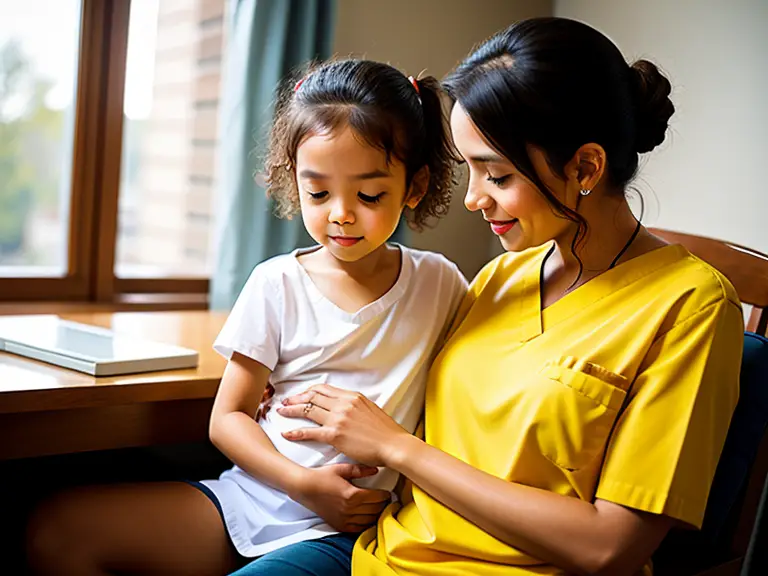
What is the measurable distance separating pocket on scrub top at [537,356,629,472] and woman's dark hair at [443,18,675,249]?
0.80 ft

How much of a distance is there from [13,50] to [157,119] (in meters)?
0.51

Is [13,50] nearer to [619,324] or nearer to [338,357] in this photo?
[338,357]

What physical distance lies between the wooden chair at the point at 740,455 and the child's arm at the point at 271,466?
501 millimetres

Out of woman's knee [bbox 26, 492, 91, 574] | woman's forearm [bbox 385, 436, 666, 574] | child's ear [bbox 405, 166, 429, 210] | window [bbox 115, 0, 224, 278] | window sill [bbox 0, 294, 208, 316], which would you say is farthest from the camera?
window [bbox 115, 0, 224, 278]

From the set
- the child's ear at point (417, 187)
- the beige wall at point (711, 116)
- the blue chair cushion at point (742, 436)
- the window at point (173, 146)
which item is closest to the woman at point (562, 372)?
the blue chair cushion at point (742, 436)

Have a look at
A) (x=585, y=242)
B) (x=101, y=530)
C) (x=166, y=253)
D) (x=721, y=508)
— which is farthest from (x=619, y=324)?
(x=166, y=253)

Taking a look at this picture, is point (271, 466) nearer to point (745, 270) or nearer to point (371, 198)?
point (371, 198)

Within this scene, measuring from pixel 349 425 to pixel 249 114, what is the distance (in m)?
1.48

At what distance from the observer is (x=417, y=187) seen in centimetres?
140

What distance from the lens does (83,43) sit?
A: 2.34 meters

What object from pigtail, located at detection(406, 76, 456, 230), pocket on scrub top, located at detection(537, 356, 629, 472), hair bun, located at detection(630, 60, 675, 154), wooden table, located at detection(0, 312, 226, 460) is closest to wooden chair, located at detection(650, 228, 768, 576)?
pocket on scrub top, located at detection(537, 356, 629, 472)

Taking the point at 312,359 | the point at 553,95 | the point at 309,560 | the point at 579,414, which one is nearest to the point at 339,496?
the point at 309,560

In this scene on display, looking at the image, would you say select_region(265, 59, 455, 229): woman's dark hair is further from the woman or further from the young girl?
the woman

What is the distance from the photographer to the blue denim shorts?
1142mm
